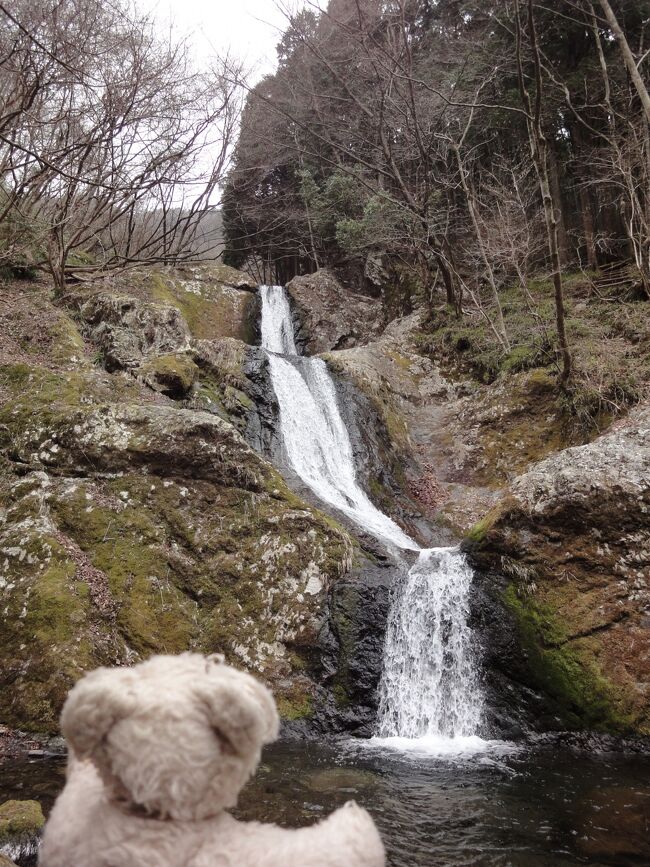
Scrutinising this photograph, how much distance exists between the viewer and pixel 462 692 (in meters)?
6.02

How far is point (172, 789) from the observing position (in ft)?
3.17

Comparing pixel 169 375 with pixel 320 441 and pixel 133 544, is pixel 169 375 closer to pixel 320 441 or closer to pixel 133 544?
pixel 320 441

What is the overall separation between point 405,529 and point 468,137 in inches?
559

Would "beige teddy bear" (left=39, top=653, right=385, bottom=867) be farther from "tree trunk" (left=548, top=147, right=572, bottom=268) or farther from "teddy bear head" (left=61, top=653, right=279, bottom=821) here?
"tree trunk" (left=548, top=147, right=572, bottom=268)

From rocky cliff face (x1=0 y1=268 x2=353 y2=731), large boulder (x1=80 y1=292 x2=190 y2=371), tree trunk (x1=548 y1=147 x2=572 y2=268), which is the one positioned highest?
tree trunk (x1=548 y1=147 x2=572 y2=268)

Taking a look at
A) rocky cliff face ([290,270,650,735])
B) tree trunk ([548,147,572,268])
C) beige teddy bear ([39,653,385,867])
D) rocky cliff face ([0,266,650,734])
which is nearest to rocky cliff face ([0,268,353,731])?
rocky cliff face ([0,266,650,734])

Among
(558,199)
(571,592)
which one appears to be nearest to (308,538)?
(571,592)

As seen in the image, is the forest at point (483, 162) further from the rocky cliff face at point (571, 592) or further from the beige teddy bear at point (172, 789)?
the beige teddy bear at point (172, 789)

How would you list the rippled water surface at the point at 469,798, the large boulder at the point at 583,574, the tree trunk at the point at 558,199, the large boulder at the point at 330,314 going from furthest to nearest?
the large boulder at the point at 330,314, the tree trunk at the point at 558,199, the large boulder at the point at 583,574, the rippled water surface at the point at 469,798

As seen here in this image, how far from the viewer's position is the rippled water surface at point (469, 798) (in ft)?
10.9

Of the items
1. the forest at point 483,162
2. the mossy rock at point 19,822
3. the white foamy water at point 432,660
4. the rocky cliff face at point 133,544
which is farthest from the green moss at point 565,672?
the forest at point 483,162

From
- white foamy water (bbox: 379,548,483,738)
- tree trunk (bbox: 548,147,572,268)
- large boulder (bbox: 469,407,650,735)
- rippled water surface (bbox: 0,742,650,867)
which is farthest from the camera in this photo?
tree trunk (bbox: 548,147,572,268)

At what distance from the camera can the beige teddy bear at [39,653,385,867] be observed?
37.3 inches

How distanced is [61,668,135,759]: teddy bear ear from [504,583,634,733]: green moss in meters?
5.86
